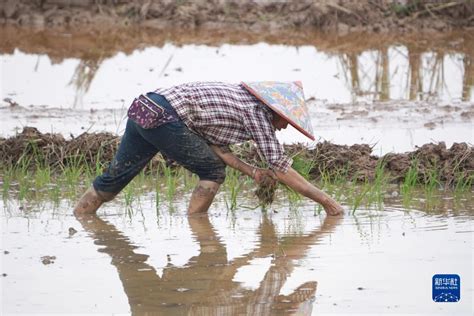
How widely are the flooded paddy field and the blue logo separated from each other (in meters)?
0.04

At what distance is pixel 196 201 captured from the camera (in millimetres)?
6289

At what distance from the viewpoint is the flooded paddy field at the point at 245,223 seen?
4.84m

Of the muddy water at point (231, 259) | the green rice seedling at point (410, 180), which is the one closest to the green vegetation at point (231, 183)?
the green rice seedling at point (410, 180)

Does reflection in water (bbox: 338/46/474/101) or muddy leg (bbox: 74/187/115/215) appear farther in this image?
reflection in water (bbox: 338/46/474/101)

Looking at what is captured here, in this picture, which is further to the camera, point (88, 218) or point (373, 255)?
point (88, 218)

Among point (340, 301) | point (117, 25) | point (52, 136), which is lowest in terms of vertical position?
point (340, 301)

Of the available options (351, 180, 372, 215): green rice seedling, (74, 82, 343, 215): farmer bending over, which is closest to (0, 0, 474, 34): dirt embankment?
(351, 180, 372, 215): green rice seedling

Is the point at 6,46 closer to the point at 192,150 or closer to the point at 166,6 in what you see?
the point at 166,6

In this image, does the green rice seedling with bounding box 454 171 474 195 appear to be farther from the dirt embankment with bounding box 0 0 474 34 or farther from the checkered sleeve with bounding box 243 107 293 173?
the dirt embankment with bounding box 0 0 474 34

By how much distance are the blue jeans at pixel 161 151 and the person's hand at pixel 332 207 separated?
62cm

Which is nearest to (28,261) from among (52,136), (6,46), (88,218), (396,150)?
(88,218)

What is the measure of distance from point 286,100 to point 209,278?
3.84ft

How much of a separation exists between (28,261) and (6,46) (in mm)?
7663

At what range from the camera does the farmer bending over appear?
578cm
